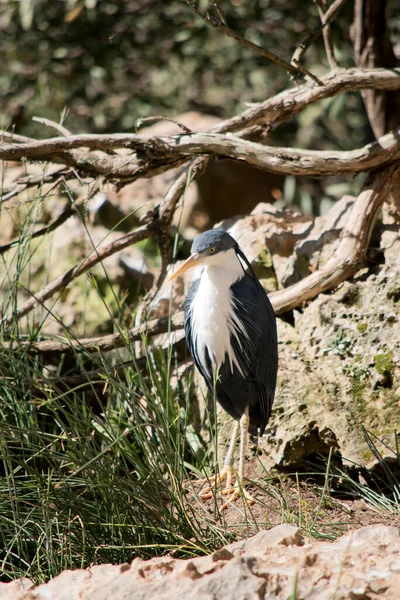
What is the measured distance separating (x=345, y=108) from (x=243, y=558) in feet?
18.7

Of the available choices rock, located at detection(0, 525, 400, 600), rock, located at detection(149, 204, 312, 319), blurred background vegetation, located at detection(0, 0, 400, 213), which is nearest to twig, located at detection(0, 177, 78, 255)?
rock, located at detection(149, 204, 312, 319)

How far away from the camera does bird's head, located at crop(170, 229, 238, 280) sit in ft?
10.6

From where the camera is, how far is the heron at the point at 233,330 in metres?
3.32

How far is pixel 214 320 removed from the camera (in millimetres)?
3340

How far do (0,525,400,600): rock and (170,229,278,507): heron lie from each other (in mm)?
1221

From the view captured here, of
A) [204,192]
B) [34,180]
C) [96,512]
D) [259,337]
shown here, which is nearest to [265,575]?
[96,512]

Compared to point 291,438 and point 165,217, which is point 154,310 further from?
point 291,438

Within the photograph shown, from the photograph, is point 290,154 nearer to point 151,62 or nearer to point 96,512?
point 96,512

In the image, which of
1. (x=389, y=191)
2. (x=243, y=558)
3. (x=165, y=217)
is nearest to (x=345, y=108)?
(x=389, y=191)

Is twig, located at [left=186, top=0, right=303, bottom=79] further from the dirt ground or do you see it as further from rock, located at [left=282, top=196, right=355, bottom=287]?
the dirt ground

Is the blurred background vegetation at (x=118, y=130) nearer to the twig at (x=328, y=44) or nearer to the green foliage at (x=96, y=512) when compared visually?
the green foliage at (x=96, y=512)

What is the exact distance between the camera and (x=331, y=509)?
319 centimetres

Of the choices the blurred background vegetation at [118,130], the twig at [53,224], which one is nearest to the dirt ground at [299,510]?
the blurred background vegetation at [118,130]

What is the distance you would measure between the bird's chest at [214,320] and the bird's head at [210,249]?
12 cm
